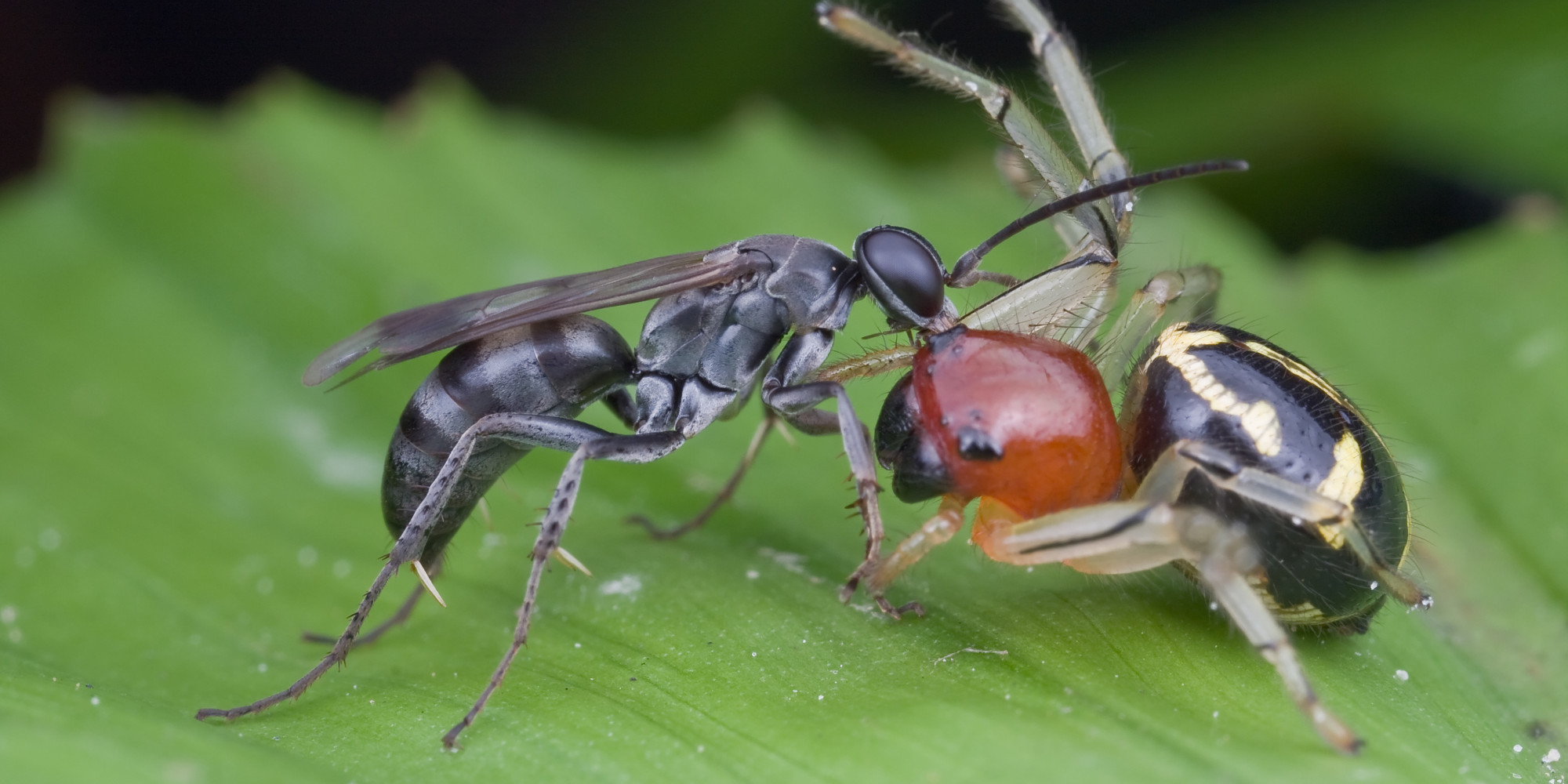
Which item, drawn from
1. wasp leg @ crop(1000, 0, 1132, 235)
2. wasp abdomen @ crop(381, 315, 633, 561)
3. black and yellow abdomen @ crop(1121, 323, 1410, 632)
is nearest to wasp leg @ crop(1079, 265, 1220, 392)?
wasp leg @ crop(1000, 0, 1132, 235)

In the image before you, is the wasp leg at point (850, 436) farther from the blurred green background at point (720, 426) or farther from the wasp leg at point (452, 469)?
the wasp leg at point (452, 469)

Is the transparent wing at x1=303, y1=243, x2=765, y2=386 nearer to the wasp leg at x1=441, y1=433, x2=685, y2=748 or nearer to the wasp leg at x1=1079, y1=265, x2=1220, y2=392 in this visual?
the wasp leg at x1=441, y1=433, x2=685, y2=748

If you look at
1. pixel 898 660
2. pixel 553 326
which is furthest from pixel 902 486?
pixel 553 326

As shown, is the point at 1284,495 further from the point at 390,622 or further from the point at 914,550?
the point at 390,622

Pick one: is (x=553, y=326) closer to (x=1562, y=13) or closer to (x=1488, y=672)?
(x=1488, y=672)

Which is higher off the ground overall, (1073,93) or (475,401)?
(1073,93)

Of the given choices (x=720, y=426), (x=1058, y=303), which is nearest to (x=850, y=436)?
(x=1058, y=303)

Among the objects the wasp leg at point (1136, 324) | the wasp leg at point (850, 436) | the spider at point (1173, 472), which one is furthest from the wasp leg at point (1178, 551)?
the wasp leg at point (1136, 324)
